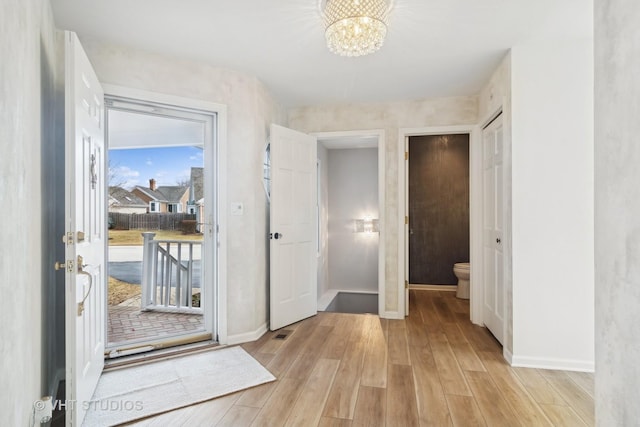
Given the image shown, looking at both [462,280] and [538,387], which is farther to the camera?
[462,280]

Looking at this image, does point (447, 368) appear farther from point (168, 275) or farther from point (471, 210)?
point (168, 275)

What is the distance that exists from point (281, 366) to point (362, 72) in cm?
264

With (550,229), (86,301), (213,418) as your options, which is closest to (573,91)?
(550,229)

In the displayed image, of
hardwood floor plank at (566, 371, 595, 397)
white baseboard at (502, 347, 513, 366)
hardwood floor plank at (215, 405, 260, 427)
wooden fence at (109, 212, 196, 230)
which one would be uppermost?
wooden fence at (109, 212, 196, 230)

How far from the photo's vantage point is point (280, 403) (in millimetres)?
2070

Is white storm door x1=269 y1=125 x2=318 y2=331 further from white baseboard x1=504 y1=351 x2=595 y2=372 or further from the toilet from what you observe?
the toilet

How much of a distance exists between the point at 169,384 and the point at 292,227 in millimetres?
1878

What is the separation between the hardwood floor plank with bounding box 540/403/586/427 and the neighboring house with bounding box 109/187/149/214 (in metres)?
3.46

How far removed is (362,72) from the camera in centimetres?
309

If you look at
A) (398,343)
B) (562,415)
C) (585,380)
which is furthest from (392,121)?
(562,415)

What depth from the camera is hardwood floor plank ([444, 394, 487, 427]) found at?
1.86 metres

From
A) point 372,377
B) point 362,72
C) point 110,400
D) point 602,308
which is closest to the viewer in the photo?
point 602,308
